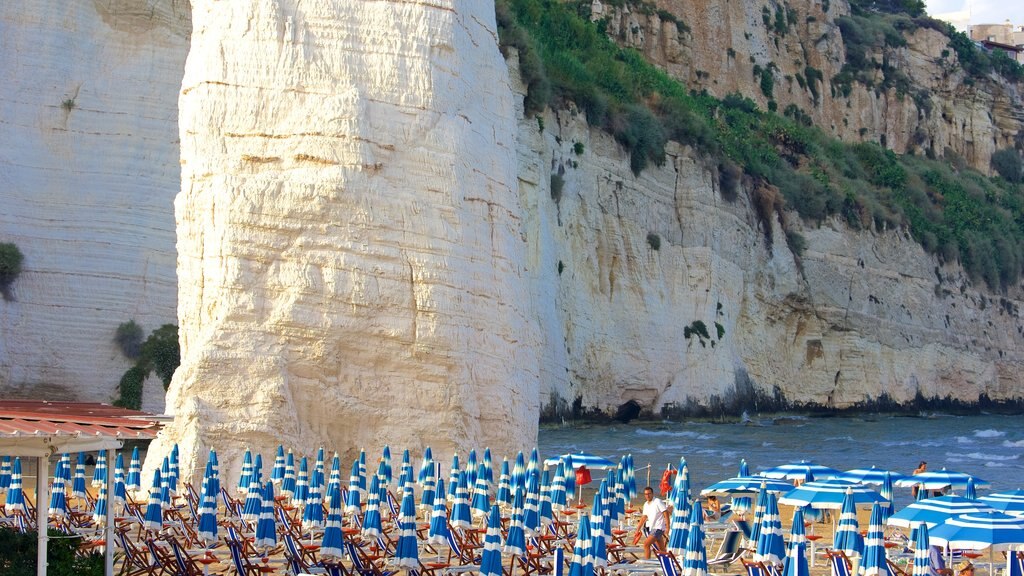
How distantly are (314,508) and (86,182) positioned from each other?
21868 millimetres

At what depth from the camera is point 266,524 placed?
15484 millimetres

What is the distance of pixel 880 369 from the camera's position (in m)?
67.8

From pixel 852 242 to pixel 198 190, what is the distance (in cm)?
5257

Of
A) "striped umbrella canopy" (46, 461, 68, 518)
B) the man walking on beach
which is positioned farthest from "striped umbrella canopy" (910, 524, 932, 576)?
"striped umbrella canopy" (46, 461, 68, 518)

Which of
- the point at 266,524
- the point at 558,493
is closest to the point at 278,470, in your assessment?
the point at 558,493

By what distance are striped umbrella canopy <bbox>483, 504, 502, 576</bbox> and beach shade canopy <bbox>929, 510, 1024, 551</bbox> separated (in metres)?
5.40

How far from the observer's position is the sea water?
38.0 metres

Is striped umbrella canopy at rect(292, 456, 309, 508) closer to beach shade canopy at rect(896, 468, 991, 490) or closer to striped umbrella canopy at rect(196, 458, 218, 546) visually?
striped umbrella canopy at rect(196, 458, 218, 546)

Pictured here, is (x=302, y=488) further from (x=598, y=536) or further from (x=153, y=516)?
(x=598, y=536)

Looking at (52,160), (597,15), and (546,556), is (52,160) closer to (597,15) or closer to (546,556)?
(546,556)

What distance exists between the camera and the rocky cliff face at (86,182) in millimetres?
34375

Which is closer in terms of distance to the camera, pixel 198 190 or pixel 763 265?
pixel 198 190

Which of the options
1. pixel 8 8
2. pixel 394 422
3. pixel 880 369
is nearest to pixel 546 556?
pixel 394 422

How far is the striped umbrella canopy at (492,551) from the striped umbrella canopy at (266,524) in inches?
110
